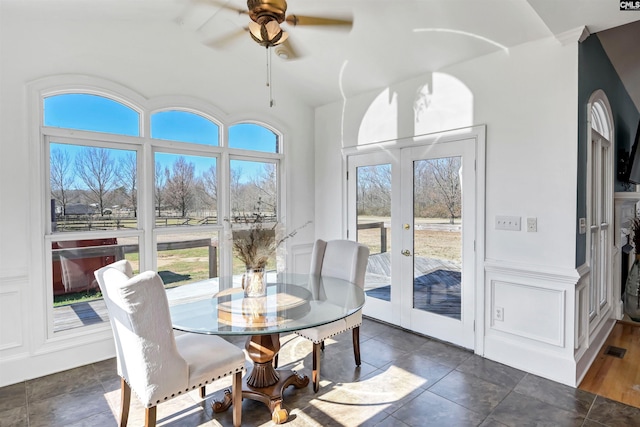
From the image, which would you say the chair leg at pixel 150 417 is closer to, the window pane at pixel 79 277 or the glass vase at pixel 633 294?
the window pane at pixel 79 277

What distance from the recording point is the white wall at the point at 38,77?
2.75m

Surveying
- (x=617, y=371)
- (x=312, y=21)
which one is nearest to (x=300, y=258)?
(x=312, y=21)

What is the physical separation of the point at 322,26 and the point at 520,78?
6.12 feet

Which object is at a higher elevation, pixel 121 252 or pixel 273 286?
pixel 121 252

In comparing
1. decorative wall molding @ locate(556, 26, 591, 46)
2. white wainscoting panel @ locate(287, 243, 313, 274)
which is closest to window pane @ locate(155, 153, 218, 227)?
white wainscoting panel @ locate(287, 243, 313, 274)

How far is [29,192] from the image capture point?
2.84 metres

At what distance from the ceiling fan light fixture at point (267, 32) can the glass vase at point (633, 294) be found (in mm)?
4756

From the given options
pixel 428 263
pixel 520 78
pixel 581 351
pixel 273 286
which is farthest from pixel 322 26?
pixel 581 351

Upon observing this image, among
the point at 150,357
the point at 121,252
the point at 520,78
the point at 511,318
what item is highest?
the point at 520,78

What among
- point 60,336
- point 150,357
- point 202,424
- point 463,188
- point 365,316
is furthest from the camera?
point 365,316

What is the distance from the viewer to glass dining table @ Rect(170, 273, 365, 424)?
6.69 feet

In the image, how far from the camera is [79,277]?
319 centimetres

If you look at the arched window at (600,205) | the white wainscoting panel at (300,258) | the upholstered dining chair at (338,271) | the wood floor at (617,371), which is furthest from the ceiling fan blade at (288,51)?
the wood floor at (617,371)

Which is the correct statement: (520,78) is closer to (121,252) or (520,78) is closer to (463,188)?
(463,188)
